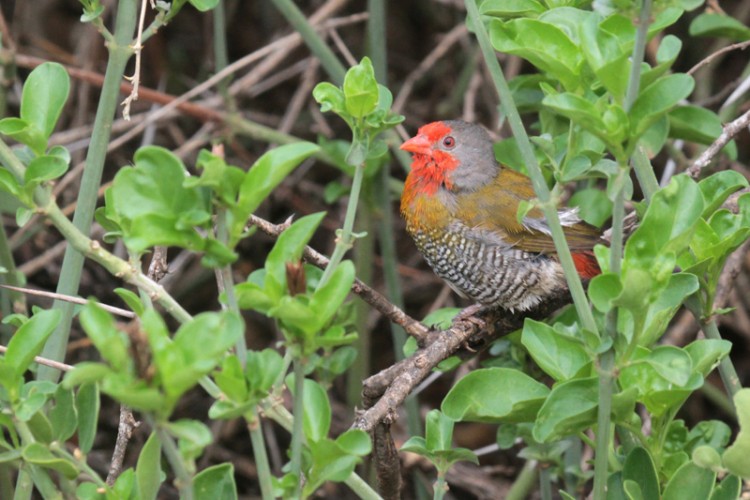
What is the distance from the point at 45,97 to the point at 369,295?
964 millimetres

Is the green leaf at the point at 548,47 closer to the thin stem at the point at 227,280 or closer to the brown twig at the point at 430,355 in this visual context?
the thin stem at the point at 227,280

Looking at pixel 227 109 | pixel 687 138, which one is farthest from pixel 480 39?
pixel 227 109

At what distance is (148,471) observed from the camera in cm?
168

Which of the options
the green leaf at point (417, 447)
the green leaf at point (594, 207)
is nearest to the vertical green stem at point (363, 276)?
the green leaf at point (594, 207)

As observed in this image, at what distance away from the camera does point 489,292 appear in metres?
3.37

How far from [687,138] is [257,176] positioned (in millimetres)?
1957

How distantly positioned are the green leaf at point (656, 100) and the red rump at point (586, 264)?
184cm

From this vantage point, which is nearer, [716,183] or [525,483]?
[716,183]

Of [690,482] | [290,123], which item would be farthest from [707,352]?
[290,123]

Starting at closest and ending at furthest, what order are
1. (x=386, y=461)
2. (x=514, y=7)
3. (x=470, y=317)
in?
(x=514, y=7), (x=386, y=461), (x=470, y=317)

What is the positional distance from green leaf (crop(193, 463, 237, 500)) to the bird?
1.75 meters

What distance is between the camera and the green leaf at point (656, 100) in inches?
59.1

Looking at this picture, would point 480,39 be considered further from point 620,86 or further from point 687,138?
point 687,138

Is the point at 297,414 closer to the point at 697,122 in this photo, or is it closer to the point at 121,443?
the point at 121,443
